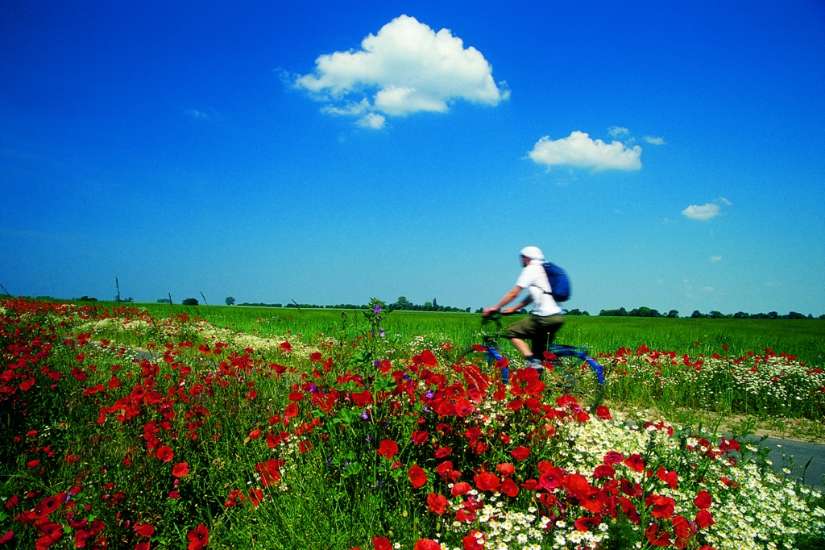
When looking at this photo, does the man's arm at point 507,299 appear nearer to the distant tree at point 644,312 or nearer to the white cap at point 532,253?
the white cap at point 532,253

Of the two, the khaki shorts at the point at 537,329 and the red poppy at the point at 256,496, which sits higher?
the khaki shorts at the point at 537,329

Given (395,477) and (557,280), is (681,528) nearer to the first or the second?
(395,477)

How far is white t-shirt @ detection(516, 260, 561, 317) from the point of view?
607 centimetres

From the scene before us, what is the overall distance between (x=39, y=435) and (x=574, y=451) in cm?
513

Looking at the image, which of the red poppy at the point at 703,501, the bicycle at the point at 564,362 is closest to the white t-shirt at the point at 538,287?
the bicycle at the point at 564,362

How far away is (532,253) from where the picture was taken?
620 centimetres

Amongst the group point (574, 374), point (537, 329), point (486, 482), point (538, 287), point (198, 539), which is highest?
point (538, 287)

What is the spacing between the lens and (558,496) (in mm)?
2473

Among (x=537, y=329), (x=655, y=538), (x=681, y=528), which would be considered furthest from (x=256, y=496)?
(x=537, y=329)

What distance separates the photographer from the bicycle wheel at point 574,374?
5019 millimetres

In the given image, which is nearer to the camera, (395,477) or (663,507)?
(663,507)

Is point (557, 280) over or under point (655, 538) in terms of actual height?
over

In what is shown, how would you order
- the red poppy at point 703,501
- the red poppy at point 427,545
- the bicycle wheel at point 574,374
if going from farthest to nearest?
1. the bicycle wheel at point 574,374
2. the red poppy at point 703,501
3. the red poppy at point 427,545

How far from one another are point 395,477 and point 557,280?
14.5 feet
